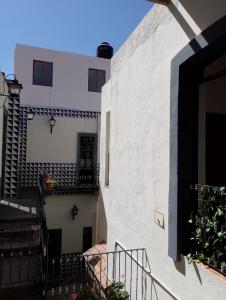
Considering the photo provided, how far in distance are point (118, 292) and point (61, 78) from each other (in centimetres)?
1130

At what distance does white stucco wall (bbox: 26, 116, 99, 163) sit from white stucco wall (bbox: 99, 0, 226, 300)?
6.54 m

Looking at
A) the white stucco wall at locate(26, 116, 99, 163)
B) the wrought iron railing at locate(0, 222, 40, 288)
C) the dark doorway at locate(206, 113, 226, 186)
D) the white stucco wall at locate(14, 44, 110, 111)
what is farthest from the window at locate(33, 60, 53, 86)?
the dark doorway at locate(206, 113, 226, 186)

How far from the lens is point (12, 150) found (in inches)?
437

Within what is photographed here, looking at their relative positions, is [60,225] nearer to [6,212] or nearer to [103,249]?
[6,212]

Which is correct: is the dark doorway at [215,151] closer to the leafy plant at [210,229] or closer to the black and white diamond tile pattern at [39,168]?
the leafy plant at [210,229]

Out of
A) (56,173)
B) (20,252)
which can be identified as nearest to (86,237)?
(56,173)

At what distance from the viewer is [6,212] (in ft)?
26.5

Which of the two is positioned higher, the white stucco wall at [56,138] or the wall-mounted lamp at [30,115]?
the wall-mounted lamp at [30,115]

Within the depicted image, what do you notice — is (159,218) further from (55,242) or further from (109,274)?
(55,242)

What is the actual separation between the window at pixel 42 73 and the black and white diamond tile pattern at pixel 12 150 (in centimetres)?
300

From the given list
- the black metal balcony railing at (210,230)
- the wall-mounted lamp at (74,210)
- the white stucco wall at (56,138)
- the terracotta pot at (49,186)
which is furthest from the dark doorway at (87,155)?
the black metal balcony railing at (210,230)

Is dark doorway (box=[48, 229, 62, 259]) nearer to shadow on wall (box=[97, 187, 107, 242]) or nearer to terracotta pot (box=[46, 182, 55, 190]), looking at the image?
terracotta pot (box=[46, 182, 55, 190])

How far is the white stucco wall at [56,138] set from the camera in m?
12.6

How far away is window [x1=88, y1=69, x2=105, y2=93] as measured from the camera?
14727mm
